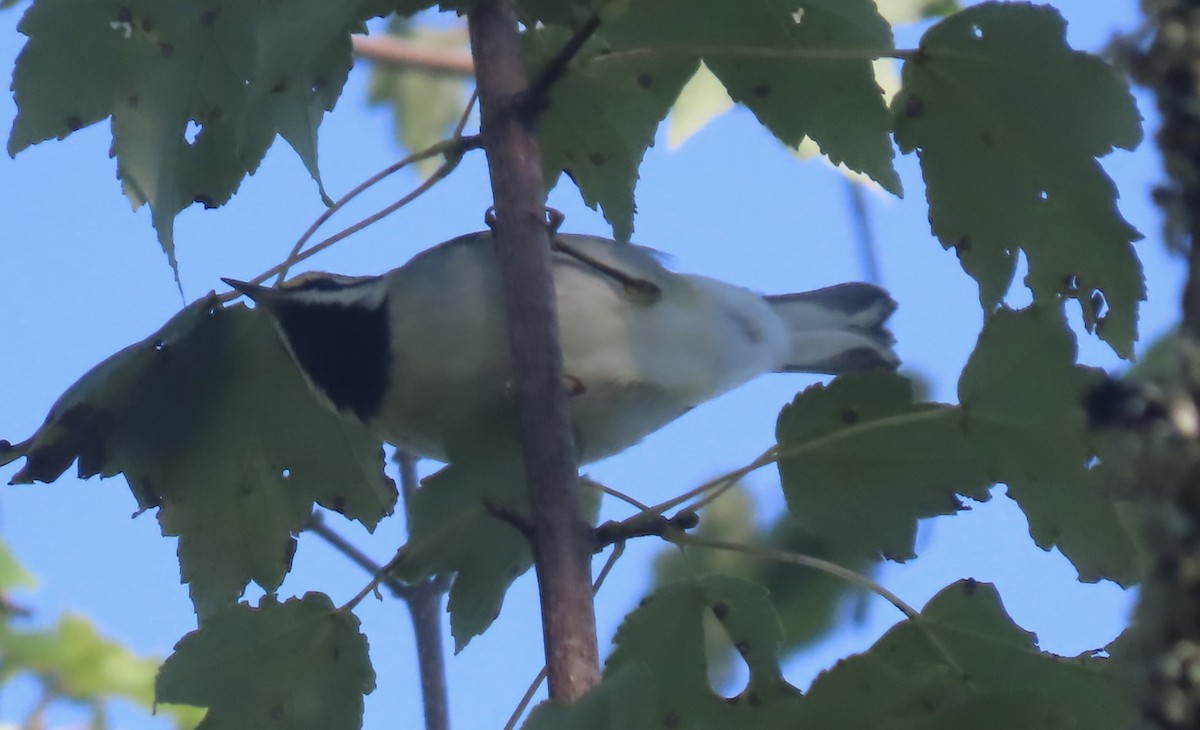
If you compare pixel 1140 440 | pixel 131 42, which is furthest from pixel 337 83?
pixel 1140 440

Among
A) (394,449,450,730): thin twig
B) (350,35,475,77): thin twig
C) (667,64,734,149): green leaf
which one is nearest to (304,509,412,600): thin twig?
(394,449,450,730): thin twig

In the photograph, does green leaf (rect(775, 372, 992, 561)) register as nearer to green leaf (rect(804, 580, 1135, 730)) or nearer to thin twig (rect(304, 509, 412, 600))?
green leaf (rect(804, 580, 1135, 730))

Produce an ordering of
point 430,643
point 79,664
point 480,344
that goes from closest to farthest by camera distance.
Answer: point 430,643 < point 480,344 < point 79,664

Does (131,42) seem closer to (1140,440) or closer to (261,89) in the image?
(261,89)

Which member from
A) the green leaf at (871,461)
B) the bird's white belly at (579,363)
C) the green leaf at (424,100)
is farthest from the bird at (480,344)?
the green leaf at (424,100)

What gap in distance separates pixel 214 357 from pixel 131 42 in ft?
1.34

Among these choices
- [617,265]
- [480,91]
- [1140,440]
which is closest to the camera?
[1140,440]

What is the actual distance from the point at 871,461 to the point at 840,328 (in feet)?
5.54

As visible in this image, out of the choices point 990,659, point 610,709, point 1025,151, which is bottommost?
point 610,709

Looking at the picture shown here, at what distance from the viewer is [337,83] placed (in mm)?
1785

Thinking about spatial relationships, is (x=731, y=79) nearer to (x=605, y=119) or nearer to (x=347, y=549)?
(x=605, y=119)

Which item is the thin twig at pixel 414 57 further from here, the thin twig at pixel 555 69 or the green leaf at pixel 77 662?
the thin twig at pixel 555 69

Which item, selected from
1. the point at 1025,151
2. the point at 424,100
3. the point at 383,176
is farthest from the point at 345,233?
the point at 424,100

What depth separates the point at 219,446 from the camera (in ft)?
6.35
